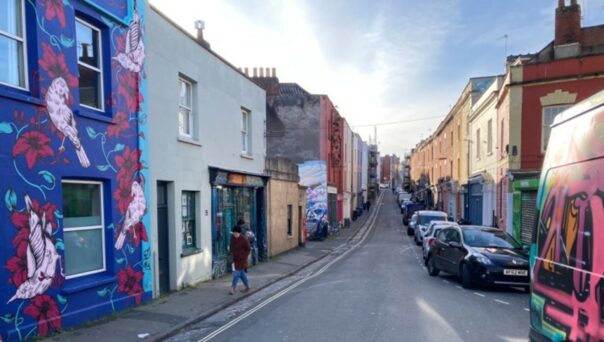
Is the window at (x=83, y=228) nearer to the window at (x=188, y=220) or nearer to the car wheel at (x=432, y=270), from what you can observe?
the window at (x=188, y=220)

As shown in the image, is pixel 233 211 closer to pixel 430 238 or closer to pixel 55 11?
pixel 430 238

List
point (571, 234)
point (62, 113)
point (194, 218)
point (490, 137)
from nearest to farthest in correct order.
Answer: point (571, 234) → point (62, 113) → point (194, 218) → point (490, 137)

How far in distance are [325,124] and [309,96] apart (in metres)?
2.70

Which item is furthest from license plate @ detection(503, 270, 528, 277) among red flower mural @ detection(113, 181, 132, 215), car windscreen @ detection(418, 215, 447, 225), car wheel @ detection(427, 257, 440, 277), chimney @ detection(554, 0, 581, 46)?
car windscreen @ detection(418, 215, 447, 225)

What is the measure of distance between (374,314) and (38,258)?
5.66 meters

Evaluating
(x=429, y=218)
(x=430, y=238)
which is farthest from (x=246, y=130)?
(x=429, y=218)

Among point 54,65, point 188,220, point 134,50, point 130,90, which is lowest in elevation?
point 188,220

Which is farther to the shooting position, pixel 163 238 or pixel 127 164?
pixel 163 238

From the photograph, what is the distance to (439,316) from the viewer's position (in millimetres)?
7516

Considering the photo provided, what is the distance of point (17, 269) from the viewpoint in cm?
618

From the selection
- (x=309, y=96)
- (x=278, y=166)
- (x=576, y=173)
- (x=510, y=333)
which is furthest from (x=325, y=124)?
(x=576, y=173)

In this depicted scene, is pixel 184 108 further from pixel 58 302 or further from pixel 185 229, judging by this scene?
pixel 58 302

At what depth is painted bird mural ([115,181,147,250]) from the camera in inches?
334

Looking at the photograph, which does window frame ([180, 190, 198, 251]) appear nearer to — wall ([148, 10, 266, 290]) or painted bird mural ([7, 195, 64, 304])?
wall ([148, 10, 266, 290])
